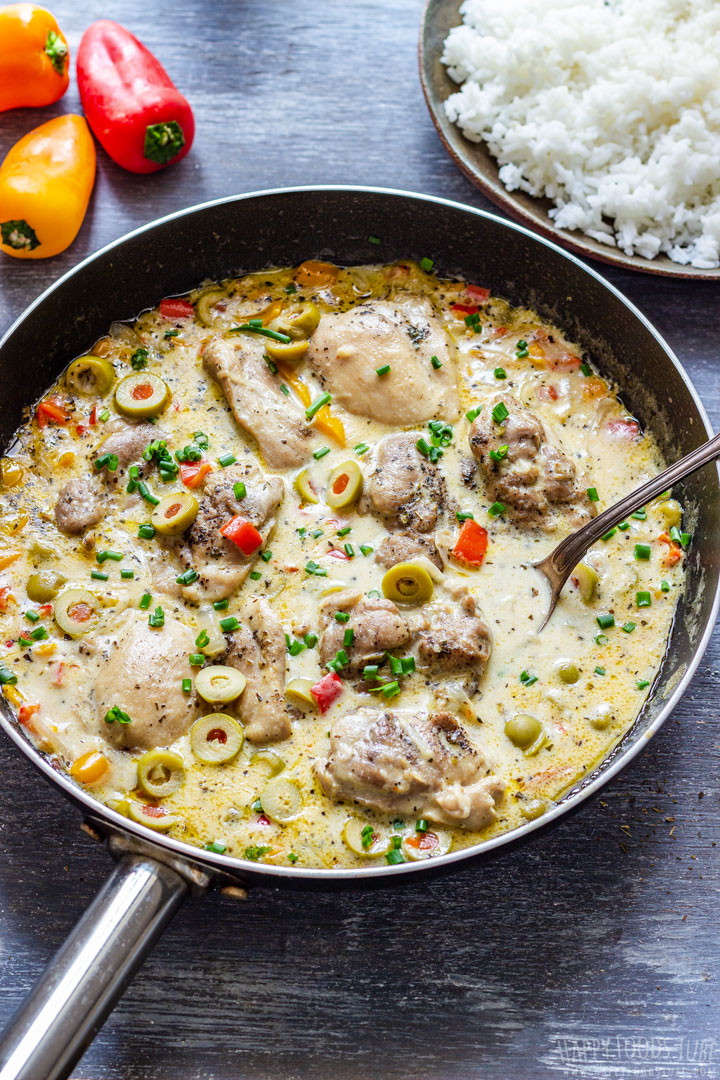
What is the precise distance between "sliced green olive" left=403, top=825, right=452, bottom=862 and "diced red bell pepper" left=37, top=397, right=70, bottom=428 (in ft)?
6.88

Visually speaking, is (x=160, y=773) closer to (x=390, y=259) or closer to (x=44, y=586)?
(x=44, y=586)

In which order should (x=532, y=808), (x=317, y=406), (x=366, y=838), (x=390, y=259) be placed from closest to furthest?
(x=366, y=838), (x=532, y=808), (x=317, y=406), (x=390, y=259)

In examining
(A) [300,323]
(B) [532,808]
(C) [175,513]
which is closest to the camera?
(B) [532,808]

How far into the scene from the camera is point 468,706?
3293mm

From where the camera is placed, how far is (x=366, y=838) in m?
3.09

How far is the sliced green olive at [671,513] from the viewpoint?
3699 millimetres

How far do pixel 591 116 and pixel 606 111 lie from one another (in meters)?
0.07

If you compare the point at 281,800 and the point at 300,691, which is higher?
the point at 300,691

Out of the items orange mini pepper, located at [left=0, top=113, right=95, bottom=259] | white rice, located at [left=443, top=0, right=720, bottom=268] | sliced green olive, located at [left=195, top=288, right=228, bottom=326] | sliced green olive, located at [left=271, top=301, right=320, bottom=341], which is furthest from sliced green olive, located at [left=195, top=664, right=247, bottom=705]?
white rice, located at [left=443, top=0, right=720, bottom=268]

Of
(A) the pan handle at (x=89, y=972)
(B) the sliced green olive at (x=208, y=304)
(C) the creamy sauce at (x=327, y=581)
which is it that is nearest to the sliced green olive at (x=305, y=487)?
(C) the creamy sauce at (x=327, y=581)

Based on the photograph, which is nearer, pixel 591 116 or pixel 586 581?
pixel 586 581

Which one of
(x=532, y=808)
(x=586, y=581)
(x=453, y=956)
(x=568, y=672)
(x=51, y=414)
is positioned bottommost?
(x=453, y=956)

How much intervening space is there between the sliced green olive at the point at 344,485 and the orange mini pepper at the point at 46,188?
1.72 m

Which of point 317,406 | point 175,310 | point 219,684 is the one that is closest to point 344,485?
point 317,406
